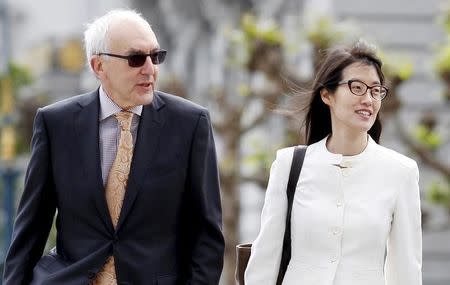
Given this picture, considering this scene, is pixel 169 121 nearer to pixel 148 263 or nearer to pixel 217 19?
pixel 148 263

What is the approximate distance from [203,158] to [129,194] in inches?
13.5

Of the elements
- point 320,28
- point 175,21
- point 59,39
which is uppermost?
point 320,28

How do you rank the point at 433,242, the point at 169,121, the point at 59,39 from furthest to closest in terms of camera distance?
the point at 59,39, the point at 433,242, the point at 169,121

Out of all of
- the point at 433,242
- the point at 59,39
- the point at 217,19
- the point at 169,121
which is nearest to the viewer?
the point at 169,121

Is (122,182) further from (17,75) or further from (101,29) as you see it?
(17,75)

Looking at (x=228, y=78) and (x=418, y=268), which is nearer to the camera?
(x=418, y=268)

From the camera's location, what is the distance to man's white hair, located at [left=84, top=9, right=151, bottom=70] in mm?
5859

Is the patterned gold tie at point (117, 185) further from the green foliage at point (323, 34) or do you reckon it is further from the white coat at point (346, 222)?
the green foliage at point (323, 34)

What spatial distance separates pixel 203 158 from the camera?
591 centimetres

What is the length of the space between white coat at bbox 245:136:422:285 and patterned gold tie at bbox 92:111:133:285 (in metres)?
0.55

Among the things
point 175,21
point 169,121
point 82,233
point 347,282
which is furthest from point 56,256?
point 175,21

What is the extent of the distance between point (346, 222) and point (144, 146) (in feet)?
2.87

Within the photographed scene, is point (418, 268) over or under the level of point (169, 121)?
under

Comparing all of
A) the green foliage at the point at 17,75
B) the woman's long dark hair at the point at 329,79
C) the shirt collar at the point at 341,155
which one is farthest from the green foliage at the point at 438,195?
the green foliage at the point at 17,75
